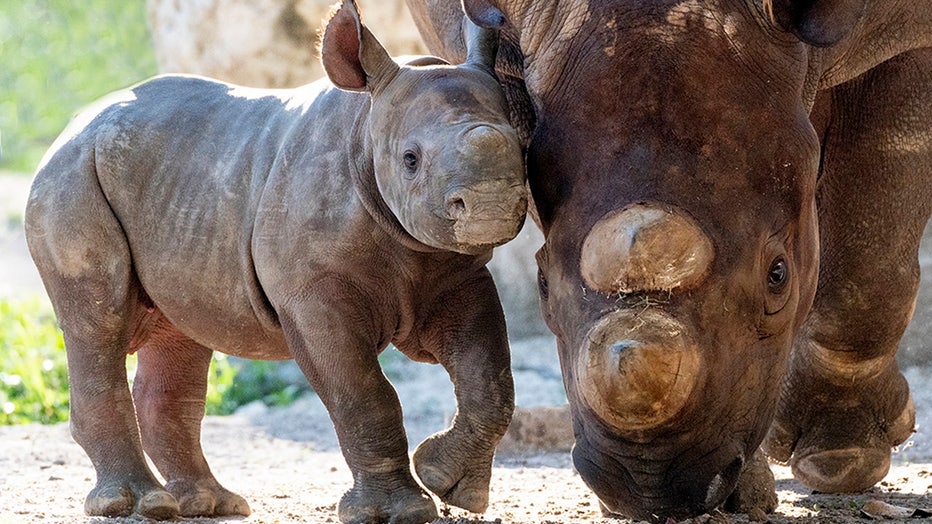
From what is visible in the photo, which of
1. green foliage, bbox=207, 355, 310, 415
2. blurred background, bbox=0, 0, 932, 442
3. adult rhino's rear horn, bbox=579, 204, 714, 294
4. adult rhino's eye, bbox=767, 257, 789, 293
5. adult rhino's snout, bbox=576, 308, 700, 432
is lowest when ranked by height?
green foliage, bbox=207, 355, 310, 415

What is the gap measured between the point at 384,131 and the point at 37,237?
1.78m

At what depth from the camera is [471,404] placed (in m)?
4.82

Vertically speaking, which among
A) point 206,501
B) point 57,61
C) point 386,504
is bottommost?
point 57,61

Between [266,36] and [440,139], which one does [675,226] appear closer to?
[440,139]

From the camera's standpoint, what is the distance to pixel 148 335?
607 centimetres

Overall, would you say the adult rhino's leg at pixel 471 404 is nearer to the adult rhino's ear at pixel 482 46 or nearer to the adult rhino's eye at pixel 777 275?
the adult rhino's ear at pixel 482 46

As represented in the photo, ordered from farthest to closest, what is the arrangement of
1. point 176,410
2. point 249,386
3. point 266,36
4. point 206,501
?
1. point 266,36
2. point 249,386
3. point 176,410
4. point 206,501

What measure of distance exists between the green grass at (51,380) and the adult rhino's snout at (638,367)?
6.94 metres

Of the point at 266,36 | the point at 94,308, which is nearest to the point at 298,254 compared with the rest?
the point at 94,308

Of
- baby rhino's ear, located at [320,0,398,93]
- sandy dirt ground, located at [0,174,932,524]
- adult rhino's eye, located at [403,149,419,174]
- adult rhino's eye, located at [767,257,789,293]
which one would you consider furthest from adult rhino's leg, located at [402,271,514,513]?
adult rhino's eye, located at [767,257,789,293]

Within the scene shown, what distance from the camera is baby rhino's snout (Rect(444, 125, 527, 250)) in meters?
4.15

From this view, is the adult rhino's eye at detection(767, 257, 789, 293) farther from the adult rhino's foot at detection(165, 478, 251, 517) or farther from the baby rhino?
the adult rhino's foot at detection(165, 478, 251, 517)

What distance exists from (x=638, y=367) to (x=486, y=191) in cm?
69

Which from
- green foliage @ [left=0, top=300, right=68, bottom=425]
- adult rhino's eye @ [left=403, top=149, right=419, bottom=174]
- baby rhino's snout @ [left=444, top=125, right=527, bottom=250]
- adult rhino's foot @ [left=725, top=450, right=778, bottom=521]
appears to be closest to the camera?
baby rhino's snout @ [left=444, top=125, right=527, bottom=250]
